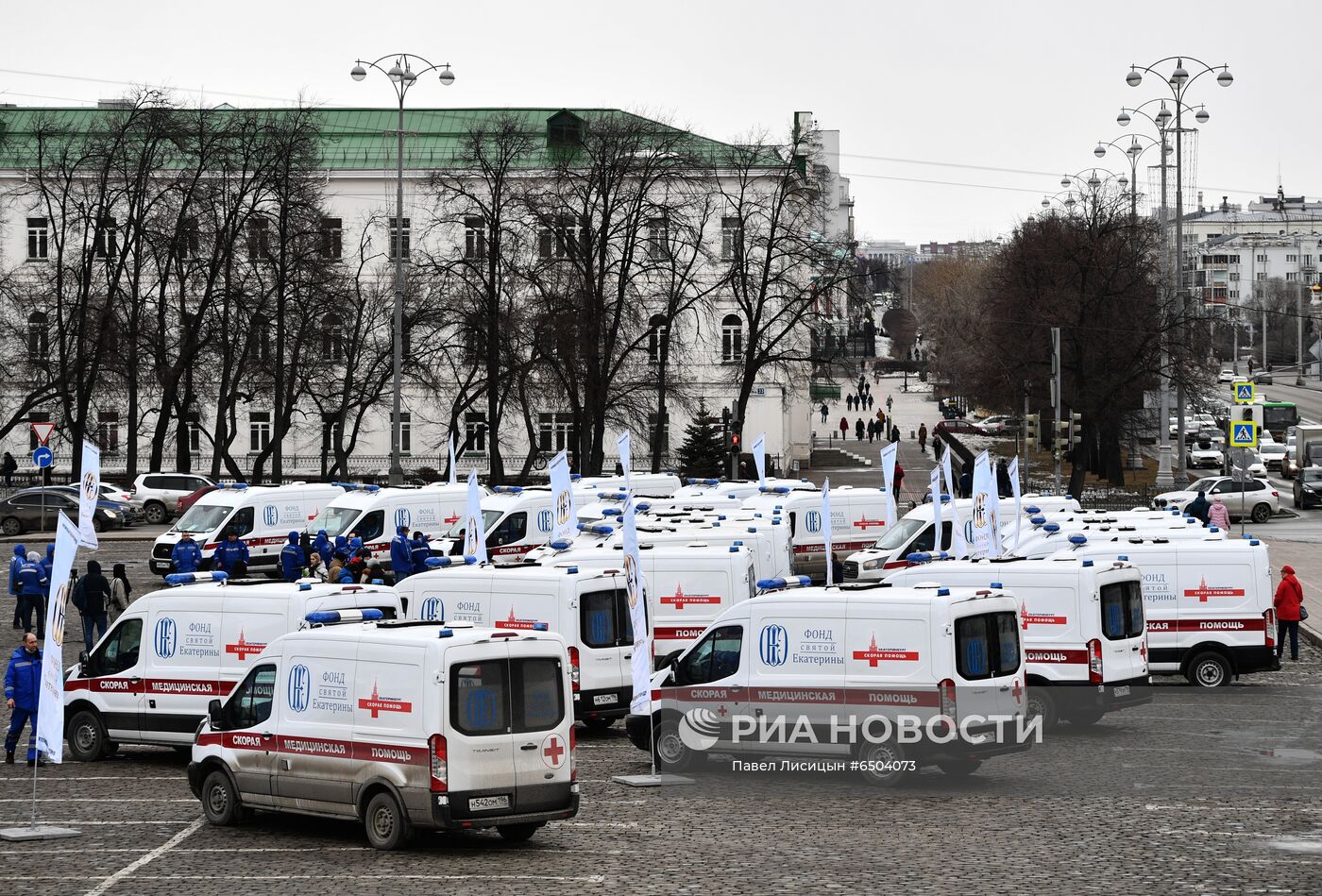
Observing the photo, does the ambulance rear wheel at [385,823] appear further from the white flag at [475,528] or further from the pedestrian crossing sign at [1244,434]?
the pedestrian crossing sign at [1244,434]

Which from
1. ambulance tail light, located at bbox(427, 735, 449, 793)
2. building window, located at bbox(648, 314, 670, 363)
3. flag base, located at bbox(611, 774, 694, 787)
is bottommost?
flag base, located at bbox(611, 774, 694, 787)

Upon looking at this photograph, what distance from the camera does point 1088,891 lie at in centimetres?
1234

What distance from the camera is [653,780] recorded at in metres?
17.2

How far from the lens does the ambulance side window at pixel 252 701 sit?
50.2 feet

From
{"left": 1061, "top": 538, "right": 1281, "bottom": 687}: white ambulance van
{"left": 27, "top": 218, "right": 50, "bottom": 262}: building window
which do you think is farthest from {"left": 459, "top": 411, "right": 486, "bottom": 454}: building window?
{"left": 1061, "top": 538, "right": 1281, "bottom": 687}: white ambulance van

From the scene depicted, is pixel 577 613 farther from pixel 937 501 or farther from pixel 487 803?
pixel 937 501

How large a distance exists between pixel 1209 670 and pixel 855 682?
9256 millimetres

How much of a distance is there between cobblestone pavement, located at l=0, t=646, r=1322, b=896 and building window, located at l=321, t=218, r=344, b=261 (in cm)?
4197

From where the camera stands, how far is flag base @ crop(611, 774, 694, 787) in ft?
56.2

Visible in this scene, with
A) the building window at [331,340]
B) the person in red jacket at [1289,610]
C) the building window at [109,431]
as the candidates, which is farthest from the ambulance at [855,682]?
the building window at [109,431]

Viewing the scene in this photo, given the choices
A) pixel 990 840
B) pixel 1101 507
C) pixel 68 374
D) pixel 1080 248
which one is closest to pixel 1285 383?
pixel 1080 248

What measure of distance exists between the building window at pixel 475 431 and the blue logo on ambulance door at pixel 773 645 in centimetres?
4773

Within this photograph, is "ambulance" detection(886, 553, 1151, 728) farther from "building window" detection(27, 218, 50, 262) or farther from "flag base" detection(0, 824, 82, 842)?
"building window" detection(27, 218, 50, 262)

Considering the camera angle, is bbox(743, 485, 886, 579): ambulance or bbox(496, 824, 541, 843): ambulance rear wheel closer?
bbox(496, 824, 541, 843): ambulance rear wheel
